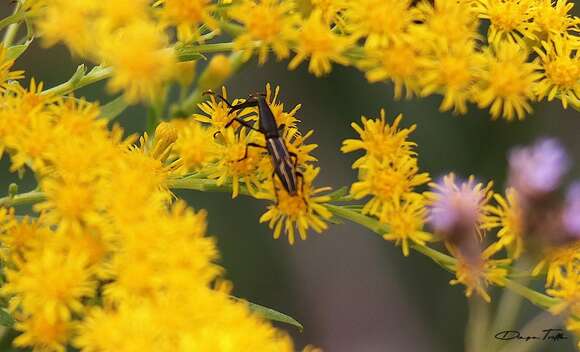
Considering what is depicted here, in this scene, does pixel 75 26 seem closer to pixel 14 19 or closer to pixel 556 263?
pixel 14 19

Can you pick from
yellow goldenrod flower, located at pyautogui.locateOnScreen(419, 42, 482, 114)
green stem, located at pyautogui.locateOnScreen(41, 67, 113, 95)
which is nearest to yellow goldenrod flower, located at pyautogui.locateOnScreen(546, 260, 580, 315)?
yellow goldenrod flower, located at pyautogui.locateOnScreen(419, 42, 482, 114)

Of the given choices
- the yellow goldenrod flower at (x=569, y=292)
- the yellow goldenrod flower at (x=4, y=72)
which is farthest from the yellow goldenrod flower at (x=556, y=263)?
the yellow goldenrod flower at (x=4, y=72)

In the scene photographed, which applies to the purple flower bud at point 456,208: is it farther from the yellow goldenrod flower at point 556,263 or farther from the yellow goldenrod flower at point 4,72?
the yellow goldenrod flower at point 4,72

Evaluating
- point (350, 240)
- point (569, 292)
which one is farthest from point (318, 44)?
point (350, 240)

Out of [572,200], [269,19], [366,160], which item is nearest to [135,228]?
[269,19]

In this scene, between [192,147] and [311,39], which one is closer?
[311,39]
